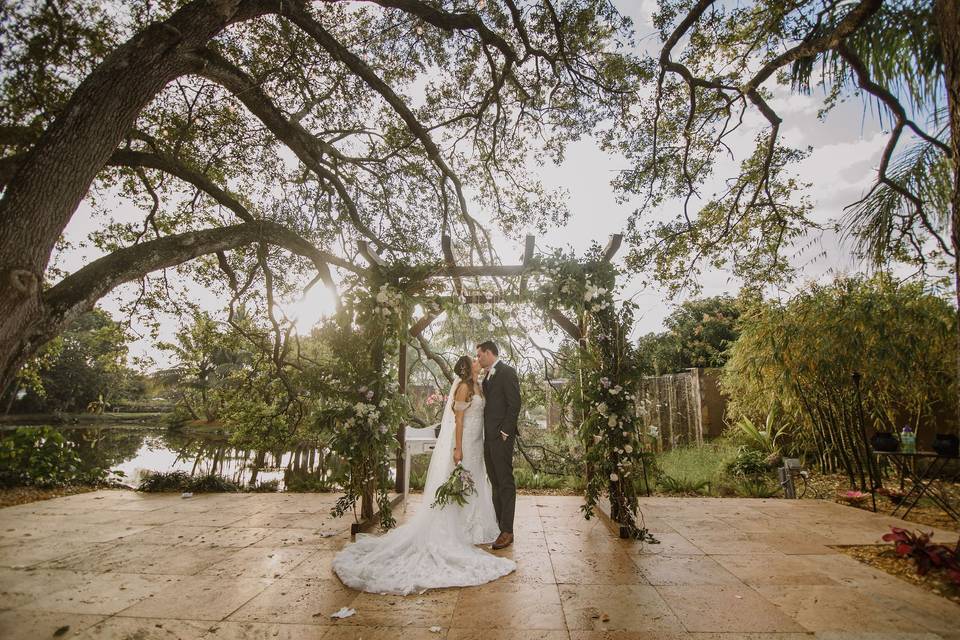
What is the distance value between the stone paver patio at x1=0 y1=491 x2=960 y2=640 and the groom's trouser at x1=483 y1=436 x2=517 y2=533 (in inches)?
11.2

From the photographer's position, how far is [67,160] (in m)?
2.51

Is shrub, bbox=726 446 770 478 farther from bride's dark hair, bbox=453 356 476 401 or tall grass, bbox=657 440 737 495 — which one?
bride's dark hair, bbox=453 356 476 401

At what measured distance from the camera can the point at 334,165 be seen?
5738 millimetres

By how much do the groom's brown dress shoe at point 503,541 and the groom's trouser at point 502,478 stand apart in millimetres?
48

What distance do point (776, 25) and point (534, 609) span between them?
240 inches

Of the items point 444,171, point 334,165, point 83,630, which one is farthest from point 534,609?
point 334,165

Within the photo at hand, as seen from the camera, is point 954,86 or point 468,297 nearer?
point 954,86

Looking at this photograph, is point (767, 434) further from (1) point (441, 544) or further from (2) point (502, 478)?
(1) point (441, 544)

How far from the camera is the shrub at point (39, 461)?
19.6 ft

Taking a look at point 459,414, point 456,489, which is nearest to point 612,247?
point 459,414

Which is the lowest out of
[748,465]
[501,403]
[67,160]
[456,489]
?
[748,465]

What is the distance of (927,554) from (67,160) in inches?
251

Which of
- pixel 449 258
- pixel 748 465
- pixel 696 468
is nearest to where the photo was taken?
pixel 449 258

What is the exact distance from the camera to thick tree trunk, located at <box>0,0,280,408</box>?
2318mm
